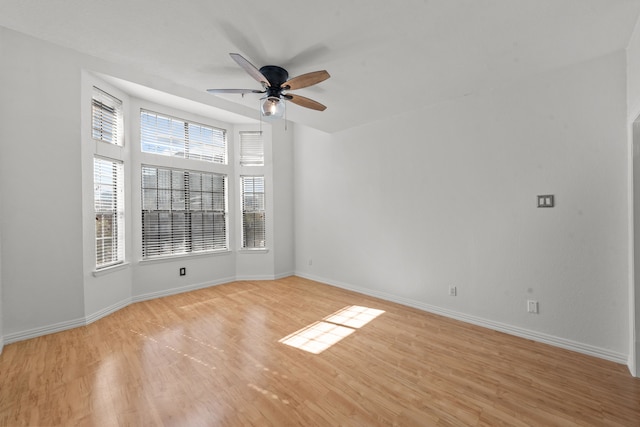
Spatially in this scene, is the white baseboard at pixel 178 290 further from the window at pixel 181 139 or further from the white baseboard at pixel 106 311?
the window at pixel 181 139

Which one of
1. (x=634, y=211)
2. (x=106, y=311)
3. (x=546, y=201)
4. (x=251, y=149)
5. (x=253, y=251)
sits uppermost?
(x=251, y=149)

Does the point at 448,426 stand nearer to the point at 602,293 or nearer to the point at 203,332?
the point at 602,293

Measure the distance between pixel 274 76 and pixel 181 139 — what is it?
2.89 metres

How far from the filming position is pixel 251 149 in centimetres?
541

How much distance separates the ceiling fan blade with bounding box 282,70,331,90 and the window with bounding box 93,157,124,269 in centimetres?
292

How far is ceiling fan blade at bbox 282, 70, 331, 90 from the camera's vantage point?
7.37ft

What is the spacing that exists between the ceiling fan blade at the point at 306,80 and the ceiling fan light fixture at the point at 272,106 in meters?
0.14

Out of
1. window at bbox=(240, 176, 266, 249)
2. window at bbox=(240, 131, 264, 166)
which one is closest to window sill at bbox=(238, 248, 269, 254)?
window at bbox=(240, 176, 266, 249)

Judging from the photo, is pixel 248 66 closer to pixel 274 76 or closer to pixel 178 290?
pixel 274 76

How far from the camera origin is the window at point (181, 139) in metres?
4.31

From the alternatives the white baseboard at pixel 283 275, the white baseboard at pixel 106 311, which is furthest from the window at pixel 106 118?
the white baseboard at pixel 283 275

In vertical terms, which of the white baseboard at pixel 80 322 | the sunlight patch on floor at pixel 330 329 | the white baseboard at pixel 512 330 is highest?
the white baseboard at pixel 80 322

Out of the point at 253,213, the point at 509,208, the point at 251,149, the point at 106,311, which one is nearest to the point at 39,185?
the point at 106,311

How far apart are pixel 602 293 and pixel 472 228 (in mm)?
1238
